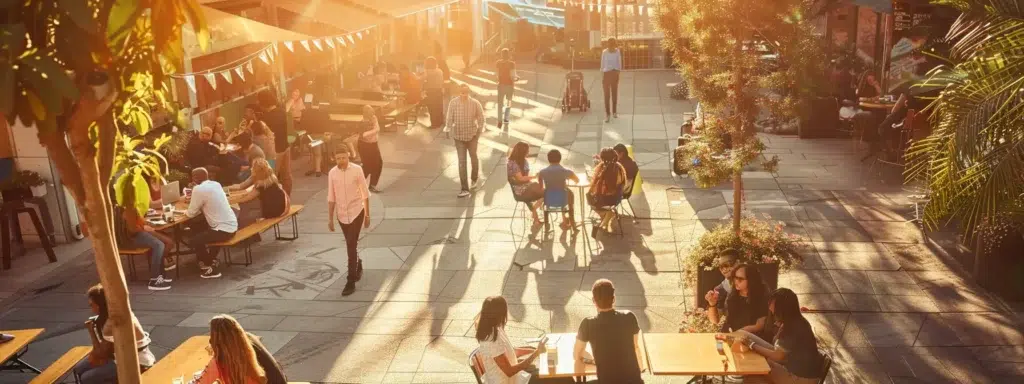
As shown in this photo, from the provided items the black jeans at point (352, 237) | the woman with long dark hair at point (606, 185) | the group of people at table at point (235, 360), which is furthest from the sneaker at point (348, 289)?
the group of people at table at point (235, 360)

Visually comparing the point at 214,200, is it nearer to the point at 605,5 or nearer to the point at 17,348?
the point at 17,348

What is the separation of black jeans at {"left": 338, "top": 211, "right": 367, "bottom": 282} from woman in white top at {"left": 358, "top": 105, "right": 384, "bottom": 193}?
4.54 m

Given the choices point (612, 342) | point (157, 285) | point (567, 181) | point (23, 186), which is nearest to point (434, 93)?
point (567, 181)

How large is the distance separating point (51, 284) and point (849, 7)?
1881 centimetres

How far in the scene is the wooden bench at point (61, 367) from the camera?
787 centimetres

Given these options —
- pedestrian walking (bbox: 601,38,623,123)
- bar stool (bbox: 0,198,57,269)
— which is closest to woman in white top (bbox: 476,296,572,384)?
bar stool (bbox: 0,198,57,269)

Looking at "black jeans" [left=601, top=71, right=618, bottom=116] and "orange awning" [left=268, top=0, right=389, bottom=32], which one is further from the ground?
"orange awning" [left=268, top=0, right=389, bottom=32]

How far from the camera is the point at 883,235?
12656mm

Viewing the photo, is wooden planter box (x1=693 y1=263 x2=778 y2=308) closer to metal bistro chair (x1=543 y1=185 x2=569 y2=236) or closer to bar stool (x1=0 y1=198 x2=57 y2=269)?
metal bistro chair (x1=543 y1=185 x2=569 y2=236)

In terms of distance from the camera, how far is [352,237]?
10984 mm

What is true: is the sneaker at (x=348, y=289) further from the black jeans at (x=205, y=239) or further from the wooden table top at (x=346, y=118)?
the wooden table top at (x=346, y=118)

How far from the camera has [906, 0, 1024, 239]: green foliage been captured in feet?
22.8

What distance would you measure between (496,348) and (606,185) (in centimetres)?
588

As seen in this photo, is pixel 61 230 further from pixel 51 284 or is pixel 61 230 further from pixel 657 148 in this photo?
pixel 657 148
